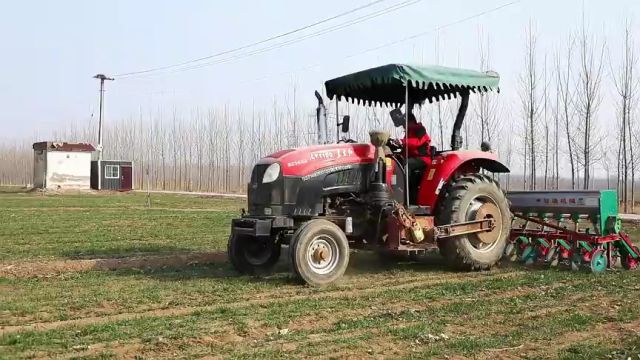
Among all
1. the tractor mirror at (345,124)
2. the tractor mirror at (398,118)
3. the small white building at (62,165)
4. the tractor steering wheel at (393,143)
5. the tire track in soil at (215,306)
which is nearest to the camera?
the tire track in soil at (215,306)

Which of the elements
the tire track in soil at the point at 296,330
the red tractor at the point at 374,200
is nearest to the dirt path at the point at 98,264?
the red tractor at the point at 374,200

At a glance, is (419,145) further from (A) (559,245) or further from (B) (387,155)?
(A) (559,245)

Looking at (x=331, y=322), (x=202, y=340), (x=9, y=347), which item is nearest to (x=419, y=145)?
(x=331, y=322)

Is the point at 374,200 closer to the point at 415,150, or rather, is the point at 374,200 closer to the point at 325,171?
the point at 325,171

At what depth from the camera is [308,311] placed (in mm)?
6094

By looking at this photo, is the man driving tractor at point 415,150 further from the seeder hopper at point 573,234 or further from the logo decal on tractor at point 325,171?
the seeder hopper at point 573,234

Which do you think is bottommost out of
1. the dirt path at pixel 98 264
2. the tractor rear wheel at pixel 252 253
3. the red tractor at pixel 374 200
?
the dirt path at pixel 98 264

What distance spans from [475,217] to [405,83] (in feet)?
6.86

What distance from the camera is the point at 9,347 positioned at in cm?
493

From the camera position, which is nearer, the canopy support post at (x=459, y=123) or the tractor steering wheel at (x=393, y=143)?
the tractor steering wheel at (x=393, y=143)

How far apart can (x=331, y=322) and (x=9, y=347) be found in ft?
8.45

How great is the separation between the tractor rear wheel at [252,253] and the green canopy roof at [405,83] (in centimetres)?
239

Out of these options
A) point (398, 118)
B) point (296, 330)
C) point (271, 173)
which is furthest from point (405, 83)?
point (296, 330)

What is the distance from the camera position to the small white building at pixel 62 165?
41844mm
